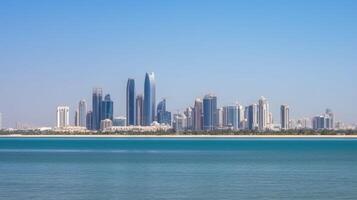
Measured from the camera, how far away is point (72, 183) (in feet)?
170

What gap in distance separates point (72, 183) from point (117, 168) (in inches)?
670

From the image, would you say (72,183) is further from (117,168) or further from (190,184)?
(117,168)

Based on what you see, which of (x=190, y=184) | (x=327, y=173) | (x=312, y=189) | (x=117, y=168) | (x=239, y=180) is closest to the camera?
(x=312, y=189)

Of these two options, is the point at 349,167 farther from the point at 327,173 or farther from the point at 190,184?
the point at 190,184

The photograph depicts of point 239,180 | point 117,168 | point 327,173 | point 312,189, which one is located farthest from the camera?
point 117,168

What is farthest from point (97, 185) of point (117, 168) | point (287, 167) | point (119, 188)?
point (287, 167)

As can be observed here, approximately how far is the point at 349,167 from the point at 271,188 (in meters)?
23.8

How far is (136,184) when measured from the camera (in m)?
51.9

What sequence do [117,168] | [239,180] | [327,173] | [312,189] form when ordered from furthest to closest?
[117,168] → [327,173] → [239,180] → [312,189]

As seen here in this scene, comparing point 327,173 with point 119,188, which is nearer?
point 119,188

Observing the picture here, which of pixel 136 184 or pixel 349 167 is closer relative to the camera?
pixel 136 184

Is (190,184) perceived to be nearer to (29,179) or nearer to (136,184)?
(136,184)

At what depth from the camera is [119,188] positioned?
48.9m

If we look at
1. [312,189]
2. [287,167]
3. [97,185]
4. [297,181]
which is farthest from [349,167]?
[97,185]
